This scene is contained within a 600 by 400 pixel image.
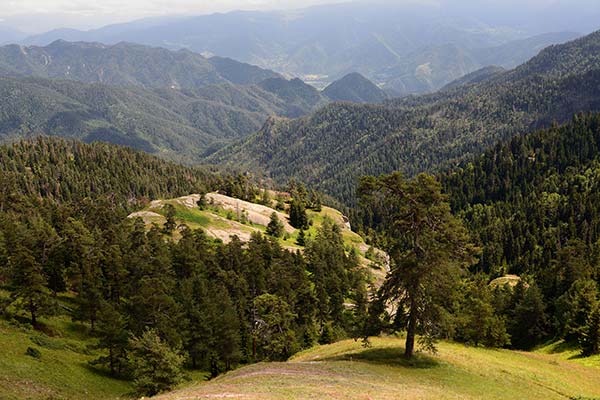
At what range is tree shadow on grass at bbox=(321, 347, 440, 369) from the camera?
1989 inches

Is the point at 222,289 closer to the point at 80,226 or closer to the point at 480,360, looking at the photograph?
the point at 80,226

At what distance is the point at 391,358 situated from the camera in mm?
53000

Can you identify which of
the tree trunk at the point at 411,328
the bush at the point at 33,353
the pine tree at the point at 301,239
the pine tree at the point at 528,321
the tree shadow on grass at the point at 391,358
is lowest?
the pine tree at the point at 528,321

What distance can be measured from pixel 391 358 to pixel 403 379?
30.0 ft

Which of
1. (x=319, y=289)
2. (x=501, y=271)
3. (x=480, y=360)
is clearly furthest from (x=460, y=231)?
(x=501, y=271)

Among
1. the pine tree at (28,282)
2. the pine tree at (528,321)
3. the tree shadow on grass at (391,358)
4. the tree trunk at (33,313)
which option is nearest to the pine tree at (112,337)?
the pine tree at (28,282)

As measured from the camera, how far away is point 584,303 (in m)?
85.4

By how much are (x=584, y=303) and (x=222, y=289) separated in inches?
2898

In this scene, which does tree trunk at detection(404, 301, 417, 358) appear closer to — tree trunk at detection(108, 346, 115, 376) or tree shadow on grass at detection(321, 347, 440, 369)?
tree shadow on grass at detection(321, 347, 440, 369)

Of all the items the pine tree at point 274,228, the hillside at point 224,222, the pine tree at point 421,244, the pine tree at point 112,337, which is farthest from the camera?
the pine tree at point 274,228

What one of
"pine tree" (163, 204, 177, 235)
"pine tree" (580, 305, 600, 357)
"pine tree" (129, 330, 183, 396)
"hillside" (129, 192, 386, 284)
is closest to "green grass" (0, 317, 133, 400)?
"pine tree" (129, 330, 183, 396)

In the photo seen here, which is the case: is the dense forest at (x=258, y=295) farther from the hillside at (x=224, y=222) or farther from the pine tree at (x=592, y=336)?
the hillside at (x=224, y=222)

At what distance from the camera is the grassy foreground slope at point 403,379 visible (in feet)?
120

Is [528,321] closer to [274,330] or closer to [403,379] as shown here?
[274,330]
